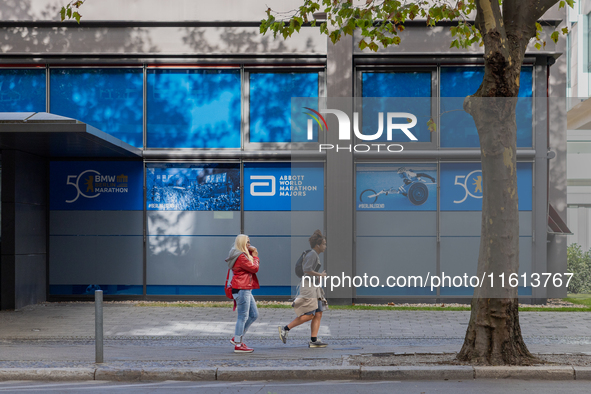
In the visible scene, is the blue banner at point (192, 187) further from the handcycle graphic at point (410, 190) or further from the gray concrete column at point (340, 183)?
the handcycle graphic at point (410, 190)

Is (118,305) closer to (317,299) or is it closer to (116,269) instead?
(116,269)

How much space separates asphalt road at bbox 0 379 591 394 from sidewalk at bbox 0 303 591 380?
0.24 m

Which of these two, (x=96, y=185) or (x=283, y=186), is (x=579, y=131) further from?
(x=96, y=185)

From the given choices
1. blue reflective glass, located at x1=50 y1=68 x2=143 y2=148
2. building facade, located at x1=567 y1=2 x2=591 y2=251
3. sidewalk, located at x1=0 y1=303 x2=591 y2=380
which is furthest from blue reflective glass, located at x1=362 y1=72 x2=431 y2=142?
blue reflective glass, located at x1=50 y1=68 x2=143 y2=148

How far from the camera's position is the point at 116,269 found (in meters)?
13.4

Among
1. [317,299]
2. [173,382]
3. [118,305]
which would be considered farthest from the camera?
[118,305]

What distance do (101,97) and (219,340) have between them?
258 inches

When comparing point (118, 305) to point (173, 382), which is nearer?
point (173, 382)

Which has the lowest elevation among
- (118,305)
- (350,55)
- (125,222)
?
(118,305)

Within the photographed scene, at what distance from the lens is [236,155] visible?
13133 mm

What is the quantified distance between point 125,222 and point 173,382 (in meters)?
7.00

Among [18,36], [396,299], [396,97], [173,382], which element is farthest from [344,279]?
[18,36]

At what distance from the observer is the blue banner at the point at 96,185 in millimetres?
13328

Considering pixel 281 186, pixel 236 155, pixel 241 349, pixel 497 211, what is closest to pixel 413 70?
pixel 281 186
